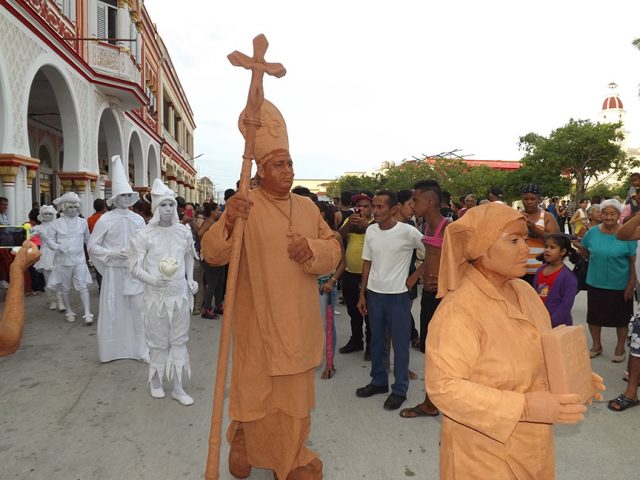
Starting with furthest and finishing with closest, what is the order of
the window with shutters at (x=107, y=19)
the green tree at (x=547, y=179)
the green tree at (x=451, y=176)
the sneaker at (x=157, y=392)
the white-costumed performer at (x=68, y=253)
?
the green tree at (x=451, y=176)
the green tree at (x=547, y=179)
the window with shutters at (x=107, y=19)
the white-costumed performer at (x=68, y=253)
the sneaker at (x=157, y=392)

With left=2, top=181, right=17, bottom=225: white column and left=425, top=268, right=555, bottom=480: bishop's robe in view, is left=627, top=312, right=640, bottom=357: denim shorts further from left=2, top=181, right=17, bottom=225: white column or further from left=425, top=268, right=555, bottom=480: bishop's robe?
left=2, top=181, right=17, bottom=225: white column

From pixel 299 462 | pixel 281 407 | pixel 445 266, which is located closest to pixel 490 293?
pixel 445 266

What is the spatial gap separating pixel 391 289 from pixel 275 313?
5.12ft

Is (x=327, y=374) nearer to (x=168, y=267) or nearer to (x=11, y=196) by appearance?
(x=168, y=267)

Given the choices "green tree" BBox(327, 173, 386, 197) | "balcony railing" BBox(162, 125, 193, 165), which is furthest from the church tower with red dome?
"balcony railing" BBox(162, 125, 193, 165)

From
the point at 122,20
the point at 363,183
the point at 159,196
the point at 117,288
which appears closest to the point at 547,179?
the point at 363,183

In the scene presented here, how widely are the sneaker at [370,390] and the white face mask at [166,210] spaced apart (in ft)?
7.59

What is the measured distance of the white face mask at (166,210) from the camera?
3.94 m

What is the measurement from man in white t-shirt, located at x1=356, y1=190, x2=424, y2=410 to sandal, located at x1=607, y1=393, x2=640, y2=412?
1.67 metres

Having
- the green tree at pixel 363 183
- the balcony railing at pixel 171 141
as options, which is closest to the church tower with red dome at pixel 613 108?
the green tree at pixel 363 183

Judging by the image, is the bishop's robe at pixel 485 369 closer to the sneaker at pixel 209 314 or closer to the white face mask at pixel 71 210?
the sneaker at pixel 209 314

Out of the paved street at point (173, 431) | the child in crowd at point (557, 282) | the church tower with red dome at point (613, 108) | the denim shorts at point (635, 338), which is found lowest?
the paved street at point (173, 431)

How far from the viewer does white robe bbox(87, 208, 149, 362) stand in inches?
188

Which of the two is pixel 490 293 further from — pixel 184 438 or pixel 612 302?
pixel 612 302
